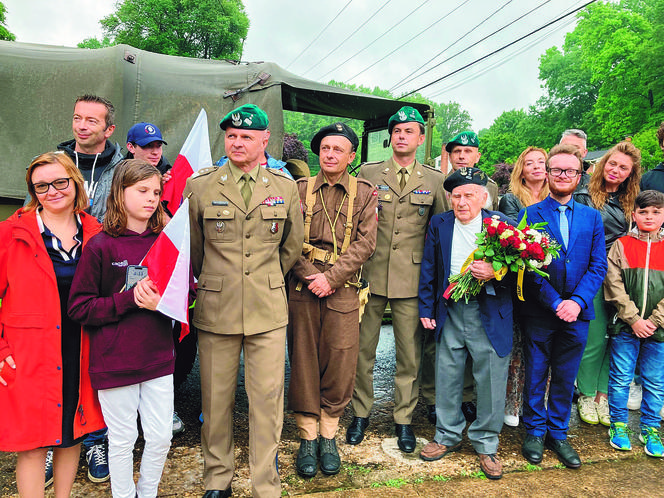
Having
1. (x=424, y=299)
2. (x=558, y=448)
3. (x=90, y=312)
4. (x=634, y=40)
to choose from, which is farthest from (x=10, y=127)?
(x=634, y=40)

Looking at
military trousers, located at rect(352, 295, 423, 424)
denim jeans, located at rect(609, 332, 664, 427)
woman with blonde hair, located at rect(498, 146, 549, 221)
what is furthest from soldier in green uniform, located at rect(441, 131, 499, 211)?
denim jeans, located at rect(609, 332, 664, 427)

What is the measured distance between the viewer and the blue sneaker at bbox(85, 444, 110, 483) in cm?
284

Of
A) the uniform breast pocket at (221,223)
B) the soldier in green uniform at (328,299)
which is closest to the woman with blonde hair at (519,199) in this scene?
the soldier in green uniform at (328,299)

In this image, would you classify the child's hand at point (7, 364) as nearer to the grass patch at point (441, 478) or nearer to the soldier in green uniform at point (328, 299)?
the soldier in green uniform at point (328, 299)

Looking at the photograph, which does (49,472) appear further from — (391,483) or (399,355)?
(399,355)

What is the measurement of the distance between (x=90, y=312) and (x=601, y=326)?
373cm

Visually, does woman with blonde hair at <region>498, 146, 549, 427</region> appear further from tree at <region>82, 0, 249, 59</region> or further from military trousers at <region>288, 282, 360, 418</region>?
tree at <region>82, 0, 249, 59</region>

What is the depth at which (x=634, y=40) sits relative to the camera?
24.5 m

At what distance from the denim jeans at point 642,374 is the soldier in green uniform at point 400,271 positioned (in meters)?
1.54

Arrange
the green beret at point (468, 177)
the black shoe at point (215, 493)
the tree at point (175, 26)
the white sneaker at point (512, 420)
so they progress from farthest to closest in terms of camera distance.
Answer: the tree at point (175, 26) < the white sneaker at point (512, 420) < the green beret at point (468, 177) < the black shoe at point (215, 493)

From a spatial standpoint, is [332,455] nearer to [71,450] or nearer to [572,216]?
[71,450]

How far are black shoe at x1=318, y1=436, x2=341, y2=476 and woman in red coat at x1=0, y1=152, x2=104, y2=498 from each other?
139 cm

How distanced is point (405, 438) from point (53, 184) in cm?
277

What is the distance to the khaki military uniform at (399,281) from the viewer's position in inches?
139
